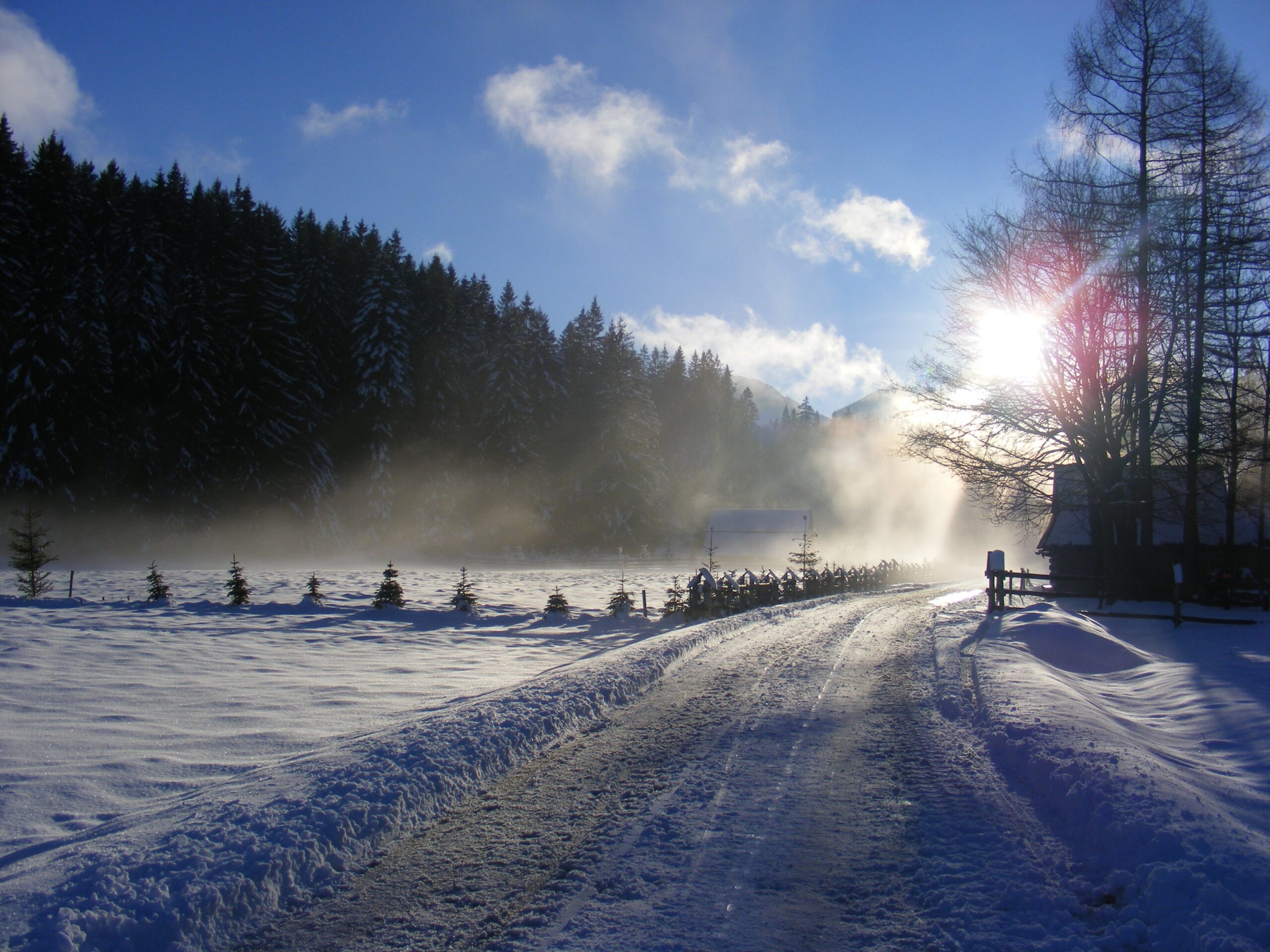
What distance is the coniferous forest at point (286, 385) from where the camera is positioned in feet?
106

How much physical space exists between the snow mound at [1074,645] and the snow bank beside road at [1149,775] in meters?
0.06

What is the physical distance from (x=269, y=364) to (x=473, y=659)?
3100 cm

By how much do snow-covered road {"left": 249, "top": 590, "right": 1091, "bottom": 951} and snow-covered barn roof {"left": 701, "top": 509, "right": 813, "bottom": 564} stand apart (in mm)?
45908

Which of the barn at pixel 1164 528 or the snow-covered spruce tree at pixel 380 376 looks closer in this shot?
the barn at pixel 1164 528

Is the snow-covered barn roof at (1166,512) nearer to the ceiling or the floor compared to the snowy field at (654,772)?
nearer to the ceiling

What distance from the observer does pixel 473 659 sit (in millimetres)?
11852

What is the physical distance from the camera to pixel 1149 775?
479cm

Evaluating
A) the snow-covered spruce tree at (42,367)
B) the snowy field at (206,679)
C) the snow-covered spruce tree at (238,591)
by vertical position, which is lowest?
the snowy field at (206,679)

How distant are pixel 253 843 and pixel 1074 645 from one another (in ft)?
37.6

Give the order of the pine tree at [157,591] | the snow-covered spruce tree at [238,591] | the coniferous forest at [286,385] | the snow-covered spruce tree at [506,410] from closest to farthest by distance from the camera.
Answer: the snow-covered spruce tree at [238,591], the pine tree at [157,591], the coniferous forest at [286,385], the snow-covered spruce tree at [506,410]

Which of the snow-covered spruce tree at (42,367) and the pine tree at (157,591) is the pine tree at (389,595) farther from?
the snow-covered spruce tree at (42,367)

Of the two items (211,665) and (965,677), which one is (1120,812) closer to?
(965,677)

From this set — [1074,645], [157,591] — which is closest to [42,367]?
[157,591]

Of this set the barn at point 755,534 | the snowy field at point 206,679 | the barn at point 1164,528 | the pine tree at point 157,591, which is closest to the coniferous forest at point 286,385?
the barn at point 755,534
